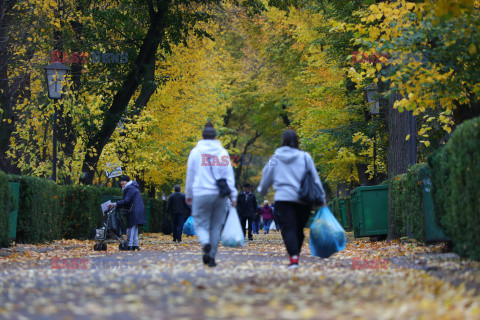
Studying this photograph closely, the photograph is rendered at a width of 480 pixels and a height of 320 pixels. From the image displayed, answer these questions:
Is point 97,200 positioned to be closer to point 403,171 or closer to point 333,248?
point 403,171

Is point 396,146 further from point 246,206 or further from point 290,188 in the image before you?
point 290,188

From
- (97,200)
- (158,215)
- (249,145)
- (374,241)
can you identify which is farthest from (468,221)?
(249,145)

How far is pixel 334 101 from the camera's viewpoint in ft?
102

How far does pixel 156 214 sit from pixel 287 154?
83.1 ft

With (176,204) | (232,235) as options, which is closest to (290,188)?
(232,235)

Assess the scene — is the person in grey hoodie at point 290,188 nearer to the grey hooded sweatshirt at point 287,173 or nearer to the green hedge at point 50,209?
the grey hooded sweatshirt at point 287,173

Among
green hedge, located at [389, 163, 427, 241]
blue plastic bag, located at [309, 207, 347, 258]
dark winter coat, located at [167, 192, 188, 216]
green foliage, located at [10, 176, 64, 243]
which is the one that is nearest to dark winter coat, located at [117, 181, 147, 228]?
green foliage, located at [10, 176, 64, 243]

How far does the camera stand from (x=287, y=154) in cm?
1051

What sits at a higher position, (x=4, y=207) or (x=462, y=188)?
(x=4, y=207)

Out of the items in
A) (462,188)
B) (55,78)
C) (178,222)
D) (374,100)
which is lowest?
(178,222)

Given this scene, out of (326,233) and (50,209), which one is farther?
(50,209)

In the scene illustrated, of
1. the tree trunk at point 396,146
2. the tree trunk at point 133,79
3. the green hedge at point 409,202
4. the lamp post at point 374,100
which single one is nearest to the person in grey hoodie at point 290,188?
the green hedge at point 409,202

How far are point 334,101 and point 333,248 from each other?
20057 millimetres

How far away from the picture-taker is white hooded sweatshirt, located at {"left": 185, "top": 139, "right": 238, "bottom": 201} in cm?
1045
